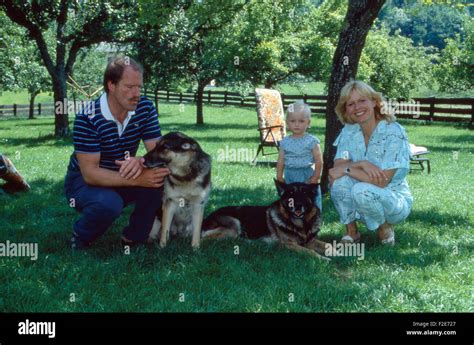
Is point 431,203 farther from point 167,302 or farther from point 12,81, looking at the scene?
point 12,81

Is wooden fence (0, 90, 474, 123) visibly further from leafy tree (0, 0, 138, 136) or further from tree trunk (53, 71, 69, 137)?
leafy tree (0, 0, 138, 136)

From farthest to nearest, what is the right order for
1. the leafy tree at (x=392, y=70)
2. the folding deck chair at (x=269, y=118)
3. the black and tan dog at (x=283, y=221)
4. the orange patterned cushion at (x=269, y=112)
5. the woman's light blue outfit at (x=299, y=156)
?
the leafy tree at (x=392, y=70), the orange patterned cushion at (x=269, y=112), the folding deck chair at (x=269, y=118), the woman's light blue outfit at (x=299, y=156), the black and tan dog at (x=283, y=221)

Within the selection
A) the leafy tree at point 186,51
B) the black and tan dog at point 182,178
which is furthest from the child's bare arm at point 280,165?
the leafy tree at point 186,51

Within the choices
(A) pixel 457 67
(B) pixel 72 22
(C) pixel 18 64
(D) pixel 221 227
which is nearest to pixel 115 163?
(D) pixel 221 227

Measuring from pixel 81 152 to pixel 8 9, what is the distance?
16.4m

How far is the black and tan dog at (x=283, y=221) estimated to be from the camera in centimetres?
573

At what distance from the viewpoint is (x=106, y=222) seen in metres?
5.45

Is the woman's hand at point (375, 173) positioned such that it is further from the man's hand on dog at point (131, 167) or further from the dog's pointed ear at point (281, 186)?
the man's hand on dog at point (131, 167)

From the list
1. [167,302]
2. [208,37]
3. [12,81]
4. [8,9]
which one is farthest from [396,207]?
[12,81]

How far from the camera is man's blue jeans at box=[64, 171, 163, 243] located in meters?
5.38

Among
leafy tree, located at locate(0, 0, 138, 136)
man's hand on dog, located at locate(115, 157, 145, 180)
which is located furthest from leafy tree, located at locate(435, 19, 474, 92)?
man's hand on dog, located at locate(115, 157, 145, 180)

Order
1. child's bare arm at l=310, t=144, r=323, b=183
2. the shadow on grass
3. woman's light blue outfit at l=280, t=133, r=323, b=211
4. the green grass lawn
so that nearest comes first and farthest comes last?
the green grass lawn < child's bare arm at l=310, t=144, r=323, b=183 < woman's light blue outfit at l=280, t=133, r=323, b=211 < the shadow on grass

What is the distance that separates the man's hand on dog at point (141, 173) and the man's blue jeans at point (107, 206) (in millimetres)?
294

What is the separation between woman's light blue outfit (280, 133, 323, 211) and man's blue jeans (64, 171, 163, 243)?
6.17 feet
